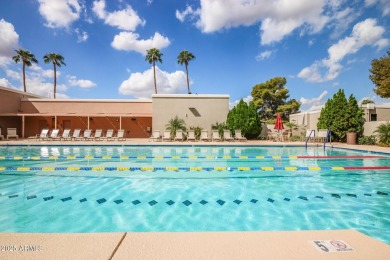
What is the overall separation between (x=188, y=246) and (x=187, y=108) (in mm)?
19576

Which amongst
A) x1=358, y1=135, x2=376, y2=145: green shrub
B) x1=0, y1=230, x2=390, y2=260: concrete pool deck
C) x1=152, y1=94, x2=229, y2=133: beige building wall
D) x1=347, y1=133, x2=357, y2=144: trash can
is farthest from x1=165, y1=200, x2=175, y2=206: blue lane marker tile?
x1=358, y1=135, x2=376, y2=145: green shrub

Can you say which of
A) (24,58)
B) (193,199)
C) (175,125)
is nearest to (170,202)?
(193,199)

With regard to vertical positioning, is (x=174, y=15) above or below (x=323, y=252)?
above

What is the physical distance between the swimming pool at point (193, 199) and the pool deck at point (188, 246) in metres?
2.12

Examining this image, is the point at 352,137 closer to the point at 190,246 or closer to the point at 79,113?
the point at 190,246

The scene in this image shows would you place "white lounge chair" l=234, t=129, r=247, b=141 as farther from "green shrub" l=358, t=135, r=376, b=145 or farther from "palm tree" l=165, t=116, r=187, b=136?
"green shrub" l=358, t=135, r=376, b=145

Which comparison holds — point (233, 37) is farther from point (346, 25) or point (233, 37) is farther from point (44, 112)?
point (44, 112)

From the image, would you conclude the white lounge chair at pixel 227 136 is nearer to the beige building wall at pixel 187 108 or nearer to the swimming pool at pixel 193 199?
the beige building wall at pixel 187 108

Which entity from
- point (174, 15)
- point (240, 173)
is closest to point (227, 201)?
point (240, 173)

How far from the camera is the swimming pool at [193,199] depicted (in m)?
4.08

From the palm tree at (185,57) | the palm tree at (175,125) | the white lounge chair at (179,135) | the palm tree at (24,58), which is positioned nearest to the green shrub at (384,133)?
the white lounge chair at (179,135)

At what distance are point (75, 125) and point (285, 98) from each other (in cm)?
3046

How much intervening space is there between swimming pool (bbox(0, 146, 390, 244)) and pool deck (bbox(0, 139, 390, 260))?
6.97 ft

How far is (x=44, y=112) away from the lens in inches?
912
